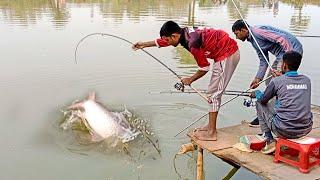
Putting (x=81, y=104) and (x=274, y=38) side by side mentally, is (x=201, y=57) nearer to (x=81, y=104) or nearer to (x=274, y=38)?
(x=274, y=38)

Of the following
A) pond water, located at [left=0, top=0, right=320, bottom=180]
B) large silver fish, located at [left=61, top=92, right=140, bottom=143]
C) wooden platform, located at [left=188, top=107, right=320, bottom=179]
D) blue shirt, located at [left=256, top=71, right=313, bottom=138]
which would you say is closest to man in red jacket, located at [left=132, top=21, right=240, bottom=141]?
wooden platform, located at [left=188, top=107, right=320, bottom=179]

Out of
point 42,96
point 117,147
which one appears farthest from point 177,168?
point 42,96

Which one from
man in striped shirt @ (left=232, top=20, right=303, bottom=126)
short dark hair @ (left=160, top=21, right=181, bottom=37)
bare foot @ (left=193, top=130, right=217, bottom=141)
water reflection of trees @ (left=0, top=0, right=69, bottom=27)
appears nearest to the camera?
short dark hair @ (left=160, top=21, right=181, bottom=37)

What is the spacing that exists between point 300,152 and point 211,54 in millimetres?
1532

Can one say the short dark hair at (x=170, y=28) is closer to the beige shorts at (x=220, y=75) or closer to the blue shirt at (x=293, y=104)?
the beige shorts at (x=220, y=75)

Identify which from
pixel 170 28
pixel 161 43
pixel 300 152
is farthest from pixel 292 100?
pixel 161 43

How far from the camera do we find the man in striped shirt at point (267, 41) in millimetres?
5230

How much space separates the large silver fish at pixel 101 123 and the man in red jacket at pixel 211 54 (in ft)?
6.30

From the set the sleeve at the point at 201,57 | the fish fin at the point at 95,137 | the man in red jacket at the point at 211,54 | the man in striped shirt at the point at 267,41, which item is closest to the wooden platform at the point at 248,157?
the man in red jacket at the point at 211,54

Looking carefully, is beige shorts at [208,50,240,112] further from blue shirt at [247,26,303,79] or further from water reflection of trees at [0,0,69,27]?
water reflection of trees at [0,0,69,27]

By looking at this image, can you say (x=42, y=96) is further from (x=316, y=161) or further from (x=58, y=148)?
(x=316, y=161)

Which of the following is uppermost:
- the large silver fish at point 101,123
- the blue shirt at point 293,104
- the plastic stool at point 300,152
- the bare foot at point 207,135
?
the blue shirt at point 293,104

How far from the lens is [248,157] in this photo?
425cm

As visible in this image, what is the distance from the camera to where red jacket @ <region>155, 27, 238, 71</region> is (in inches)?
181
